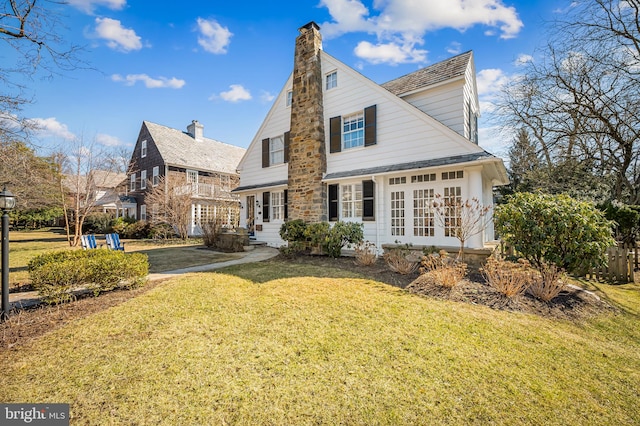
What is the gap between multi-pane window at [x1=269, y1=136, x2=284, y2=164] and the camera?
1448 centimetres

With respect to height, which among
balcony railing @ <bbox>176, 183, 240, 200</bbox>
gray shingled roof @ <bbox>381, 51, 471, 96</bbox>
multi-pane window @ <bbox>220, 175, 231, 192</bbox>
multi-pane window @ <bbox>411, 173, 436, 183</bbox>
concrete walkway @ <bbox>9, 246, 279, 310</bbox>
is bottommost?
concrete walkway @ <bbox>9, 246, 279, 310</bbox>

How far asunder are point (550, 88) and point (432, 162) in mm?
6745

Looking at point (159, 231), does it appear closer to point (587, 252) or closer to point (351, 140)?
point (351, 140)

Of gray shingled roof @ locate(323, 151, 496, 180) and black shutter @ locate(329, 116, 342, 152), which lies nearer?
gray shingled roof @ locate(323, 151, 496, 180)

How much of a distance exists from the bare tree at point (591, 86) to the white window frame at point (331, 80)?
8165 millimetres

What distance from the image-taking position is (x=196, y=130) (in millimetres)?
27219

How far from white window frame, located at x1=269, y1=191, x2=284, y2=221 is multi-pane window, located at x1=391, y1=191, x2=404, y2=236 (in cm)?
→ 612

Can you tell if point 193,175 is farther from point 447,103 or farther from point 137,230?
point 447,103

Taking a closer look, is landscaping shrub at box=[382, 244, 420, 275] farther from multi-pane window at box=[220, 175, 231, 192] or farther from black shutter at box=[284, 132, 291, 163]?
→ multi-pane window at box=[220, 175, 231, 192]

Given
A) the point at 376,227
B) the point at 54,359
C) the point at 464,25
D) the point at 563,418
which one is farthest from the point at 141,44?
the point at 563,418

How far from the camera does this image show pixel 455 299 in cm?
551

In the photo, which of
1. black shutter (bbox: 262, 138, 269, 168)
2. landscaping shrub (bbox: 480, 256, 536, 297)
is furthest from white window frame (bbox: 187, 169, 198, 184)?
landscaping shrub (bbox: 480, 256, 536, 297)

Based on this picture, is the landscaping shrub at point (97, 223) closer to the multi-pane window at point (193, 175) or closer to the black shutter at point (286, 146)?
the multi-pane window at point (193, 175)

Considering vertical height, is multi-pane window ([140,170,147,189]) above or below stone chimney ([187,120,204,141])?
below
